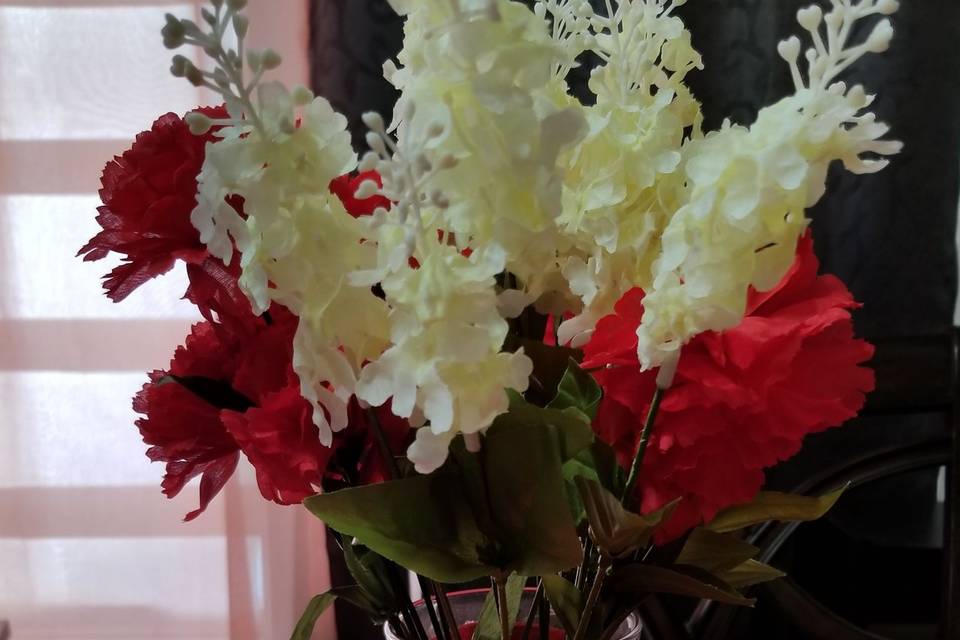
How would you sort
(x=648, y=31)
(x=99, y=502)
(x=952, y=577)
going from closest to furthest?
(x=648, y=31), (x=952, y=577), (x=99, y=502)

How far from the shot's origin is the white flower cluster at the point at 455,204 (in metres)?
0.30

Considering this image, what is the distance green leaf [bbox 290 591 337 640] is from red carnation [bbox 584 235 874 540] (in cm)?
16

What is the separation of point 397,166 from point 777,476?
842 millimetres

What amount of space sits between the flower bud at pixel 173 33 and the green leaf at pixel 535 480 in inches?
7.1

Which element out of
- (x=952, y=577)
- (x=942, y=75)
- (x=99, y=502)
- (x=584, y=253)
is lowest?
(x=952, y=577)

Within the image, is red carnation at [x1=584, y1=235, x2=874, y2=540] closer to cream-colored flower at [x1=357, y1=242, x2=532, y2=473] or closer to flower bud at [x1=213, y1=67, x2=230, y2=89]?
cream-colored flower at [x1=357, y1=242, x2=532, y2=473]

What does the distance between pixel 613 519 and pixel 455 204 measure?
0.13m

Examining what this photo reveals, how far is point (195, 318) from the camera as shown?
3.02 feet

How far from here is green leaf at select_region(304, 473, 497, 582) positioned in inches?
13.8

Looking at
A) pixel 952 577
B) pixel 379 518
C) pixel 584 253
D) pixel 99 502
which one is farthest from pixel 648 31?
pixel 99 502

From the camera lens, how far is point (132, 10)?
34.2 inches

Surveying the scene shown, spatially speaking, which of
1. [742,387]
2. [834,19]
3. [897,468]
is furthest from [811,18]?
[897,468]

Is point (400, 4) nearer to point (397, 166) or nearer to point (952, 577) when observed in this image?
point (397, 166)

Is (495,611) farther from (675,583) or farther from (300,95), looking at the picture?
(300,95)
